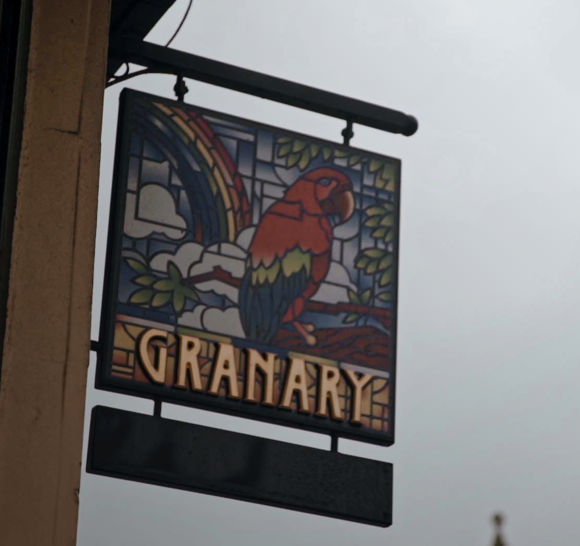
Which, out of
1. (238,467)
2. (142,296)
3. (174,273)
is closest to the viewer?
(238,467)

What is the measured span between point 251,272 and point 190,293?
38 centimetres

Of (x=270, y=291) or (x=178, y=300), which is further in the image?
(x=270, y=291)

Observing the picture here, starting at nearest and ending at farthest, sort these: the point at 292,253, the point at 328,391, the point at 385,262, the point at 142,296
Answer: the point at 142,296 < the point at 328,391 < the point at 292,253 < the point at 385,262

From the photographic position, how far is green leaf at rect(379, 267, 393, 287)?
7.82 metres

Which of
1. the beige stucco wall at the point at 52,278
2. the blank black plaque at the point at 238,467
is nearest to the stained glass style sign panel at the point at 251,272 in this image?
the blank black plaque at the point at 238,467

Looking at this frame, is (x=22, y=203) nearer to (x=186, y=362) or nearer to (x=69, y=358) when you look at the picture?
(x=69, y=358)

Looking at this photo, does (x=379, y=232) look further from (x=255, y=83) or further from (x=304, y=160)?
(x=255, y=83)

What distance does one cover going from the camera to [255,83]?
7762mm

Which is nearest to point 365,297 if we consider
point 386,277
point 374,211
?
point 386,277

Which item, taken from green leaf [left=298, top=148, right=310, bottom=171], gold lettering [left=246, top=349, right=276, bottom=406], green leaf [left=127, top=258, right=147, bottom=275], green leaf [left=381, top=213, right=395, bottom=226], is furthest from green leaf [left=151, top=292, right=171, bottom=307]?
green leaf [left=381, top=213, right=395, bottom=226]

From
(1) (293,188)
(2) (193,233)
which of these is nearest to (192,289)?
(2) (193,233)

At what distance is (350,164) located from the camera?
798 centimetres

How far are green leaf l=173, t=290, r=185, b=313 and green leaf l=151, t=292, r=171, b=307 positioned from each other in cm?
3

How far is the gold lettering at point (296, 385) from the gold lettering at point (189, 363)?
1.47 feet
